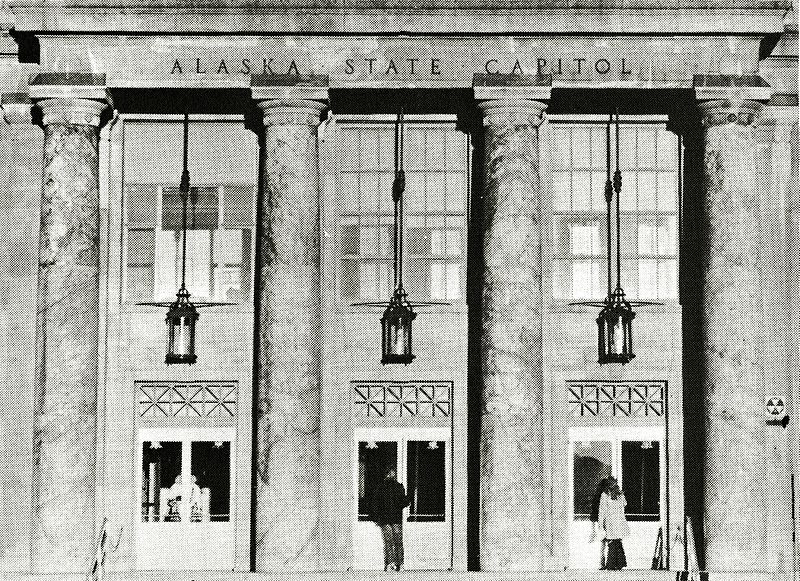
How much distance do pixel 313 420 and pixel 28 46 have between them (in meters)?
8.72

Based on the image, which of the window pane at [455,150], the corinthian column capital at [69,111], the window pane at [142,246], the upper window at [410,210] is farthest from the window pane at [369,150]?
the corinthian column capital at [69,111]

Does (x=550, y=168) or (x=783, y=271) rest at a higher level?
(x=550, y=168)

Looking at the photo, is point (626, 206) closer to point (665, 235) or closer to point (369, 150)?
point (665, 235)

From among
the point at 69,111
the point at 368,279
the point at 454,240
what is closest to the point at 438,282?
the point at 454,240

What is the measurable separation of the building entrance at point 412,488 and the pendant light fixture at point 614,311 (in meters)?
3.33

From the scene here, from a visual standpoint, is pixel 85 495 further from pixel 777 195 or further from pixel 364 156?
pixel 777 195

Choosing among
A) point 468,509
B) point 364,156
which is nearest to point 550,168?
point 364,156

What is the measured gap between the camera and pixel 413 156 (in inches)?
1080

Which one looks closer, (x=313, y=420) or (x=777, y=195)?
(x=313, y=420)

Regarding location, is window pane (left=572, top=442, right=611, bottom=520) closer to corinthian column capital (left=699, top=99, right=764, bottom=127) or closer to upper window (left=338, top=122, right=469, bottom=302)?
upper window (left=338, top=122, right=469, bottom=302)

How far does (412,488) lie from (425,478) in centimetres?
30

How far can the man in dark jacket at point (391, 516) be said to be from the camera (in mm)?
26281

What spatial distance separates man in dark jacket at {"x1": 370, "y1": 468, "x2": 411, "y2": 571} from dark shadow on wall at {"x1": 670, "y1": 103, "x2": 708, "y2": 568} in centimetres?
497

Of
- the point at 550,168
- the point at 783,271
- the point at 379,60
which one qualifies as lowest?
Answer: the point at 783,271
